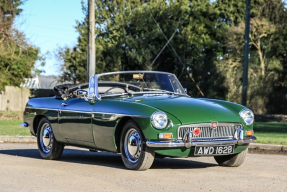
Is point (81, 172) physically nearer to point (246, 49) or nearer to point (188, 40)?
point (246, 49)

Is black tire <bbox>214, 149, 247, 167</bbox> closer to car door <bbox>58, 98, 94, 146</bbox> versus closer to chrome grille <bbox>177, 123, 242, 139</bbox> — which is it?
chrome grille <bbox>177, 123, 242, 139</bbox>

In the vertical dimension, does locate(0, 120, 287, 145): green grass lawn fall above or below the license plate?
below

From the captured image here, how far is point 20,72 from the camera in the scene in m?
37.2

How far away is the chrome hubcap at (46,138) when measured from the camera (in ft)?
34.0

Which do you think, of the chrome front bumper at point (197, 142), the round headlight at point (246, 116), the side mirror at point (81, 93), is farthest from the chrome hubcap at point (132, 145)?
the round headlight at point (246, 116)

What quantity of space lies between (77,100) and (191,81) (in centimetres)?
2749

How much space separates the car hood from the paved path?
774 mm

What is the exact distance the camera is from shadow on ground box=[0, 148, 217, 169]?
9.25 meters

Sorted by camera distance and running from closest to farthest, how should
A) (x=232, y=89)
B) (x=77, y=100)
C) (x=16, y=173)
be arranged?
(x=16, y=173)
(x=77, y=100)
(x=232, y=89)

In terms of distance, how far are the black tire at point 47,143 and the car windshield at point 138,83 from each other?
1.35m

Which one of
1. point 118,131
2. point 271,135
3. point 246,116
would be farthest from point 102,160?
point 271,135

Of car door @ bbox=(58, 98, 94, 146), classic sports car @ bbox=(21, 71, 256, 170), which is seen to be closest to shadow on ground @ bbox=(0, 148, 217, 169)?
classic sports car @ bbox=(21, 71, 256, 170)

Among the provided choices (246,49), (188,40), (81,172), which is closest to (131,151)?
(81,172)

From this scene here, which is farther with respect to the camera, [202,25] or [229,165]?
[202,25]
